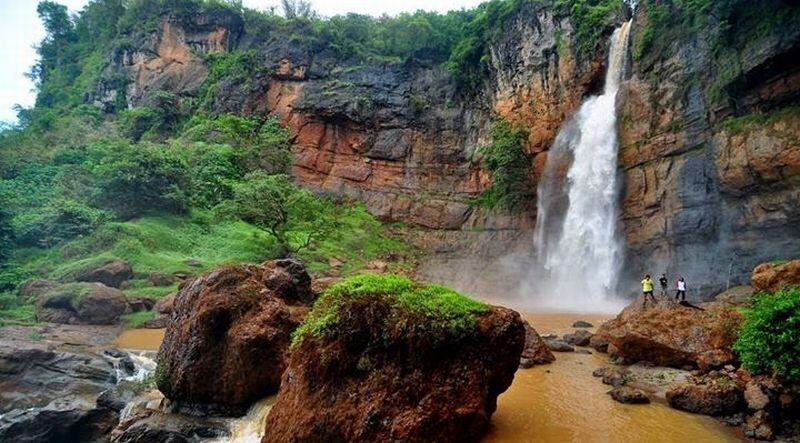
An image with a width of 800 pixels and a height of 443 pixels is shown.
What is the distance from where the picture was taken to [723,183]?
21.4m

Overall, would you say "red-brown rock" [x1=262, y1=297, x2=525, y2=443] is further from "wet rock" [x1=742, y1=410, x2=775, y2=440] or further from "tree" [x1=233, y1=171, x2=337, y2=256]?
"tree" [x1=233, y1=171, x2=337, y2=256]

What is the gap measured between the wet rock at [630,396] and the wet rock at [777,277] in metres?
4.44

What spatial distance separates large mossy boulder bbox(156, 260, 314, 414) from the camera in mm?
8672

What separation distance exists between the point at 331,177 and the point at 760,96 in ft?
92.9

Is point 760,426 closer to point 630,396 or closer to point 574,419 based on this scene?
point 630,396

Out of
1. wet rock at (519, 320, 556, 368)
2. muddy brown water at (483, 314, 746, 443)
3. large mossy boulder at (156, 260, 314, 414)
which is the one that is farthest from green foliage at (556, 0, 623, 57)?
large mossy boulder at (156, 260, 314, 414)

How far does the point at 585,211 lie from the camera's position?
91.9ft

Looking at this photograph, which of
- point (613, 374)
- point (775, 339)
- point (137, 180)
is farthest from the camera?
point (137, 180)

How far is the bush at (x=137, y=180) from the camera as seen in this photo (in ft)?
86.9

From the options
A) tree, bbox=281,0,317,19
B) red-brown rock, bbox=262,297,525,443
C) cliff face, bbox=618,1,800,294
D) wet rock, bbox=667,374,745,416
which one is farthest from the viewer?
tree, bbox=281,0,317,19

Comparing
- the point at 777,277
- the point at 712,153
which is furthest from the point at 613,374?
the point at 712,153

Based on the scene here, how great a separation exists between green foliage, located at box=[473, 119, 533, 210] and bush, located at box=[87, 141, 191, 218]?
840 inches

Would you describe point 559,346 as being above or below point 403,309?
below

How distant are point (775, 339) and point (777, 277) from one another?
166 inches
